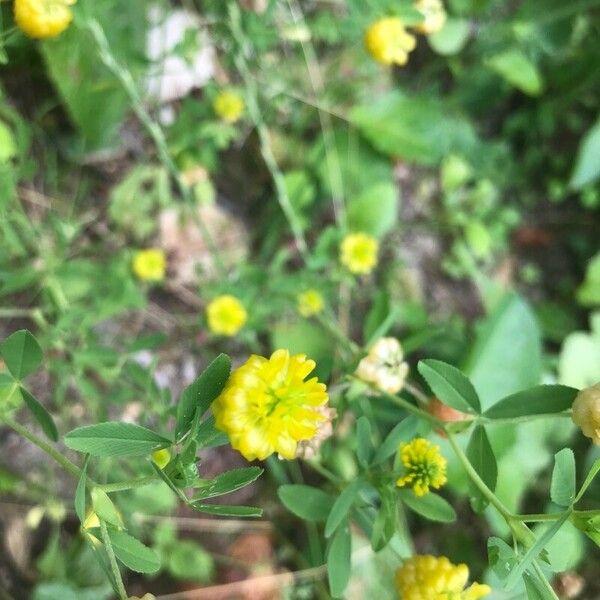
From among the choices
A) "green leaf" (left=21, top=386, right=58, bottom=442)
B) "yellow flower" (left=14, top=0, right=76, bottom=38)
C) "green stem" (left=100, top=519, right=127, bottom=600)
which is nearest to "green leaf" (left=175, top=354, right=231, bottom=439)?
"green stem" (left=100, top=519, right=127, bottom=600)

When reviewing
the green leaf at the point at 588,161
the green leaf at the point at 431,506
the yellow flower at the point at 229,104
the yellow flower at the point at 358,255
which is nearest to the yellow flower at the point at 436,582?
the green leaf at the point at 431,506

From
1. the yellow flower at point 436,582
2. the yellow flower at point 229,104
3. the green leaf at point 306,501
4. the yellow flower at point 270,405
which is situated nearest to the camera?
the yellow flower at point 270,405

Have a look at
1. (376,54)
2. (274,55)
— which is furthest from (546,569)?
(274,55)

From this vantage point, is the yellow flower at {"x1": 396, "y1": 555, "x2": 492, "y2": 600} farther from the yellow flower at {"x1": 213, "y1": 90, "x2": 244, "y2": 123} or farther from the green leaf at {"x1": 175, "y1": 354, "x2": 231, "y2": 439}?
the yellow flower at {"x1": 213, "y1": 90, "x2": 244, "y2": 123}

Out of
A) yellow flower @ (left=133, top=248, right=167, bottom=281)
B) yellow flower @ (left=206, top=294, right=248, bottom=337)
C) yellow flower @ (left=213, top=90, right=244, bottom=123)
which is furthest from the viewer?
yellow flower @ (left=213, top=90, right=244, bottom=123)

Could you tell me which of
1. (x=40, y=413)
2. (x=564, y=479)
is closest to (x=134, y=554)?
(x=40, y=413)

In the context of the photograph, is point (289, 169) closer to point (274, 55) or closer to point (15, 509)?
point (274, 55)

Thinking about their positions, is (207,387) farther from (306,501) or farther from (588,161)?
(588,161)

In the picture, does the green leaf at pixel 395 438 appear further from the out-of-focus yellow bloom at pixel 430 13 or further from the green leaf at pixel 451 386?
the out-of-focus yellow bloom at pixel 430 13
